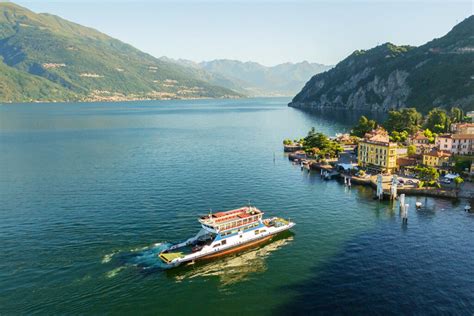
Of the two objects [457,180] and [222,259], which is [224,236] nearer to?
[222,259]

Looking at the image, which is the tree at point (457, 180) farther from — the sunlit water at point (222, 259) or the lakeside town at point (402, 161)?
the sunlit water at point (222, 259)

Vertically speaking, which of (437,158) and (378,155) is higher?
(378,155)

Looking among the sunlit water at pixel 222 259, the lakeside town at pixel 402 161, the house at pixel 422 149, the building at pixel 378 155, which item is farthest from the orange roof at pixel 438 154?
the sunlit water at pixel 222 259

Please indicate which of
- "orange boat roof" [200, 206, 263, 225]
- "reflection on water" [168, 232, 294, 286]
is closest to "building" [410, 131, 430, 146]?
"orange boat roof" [200, 206, 263, 225]

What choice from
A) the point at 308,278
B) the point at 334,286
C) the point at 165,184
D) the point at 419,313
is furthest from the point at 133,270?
the point at 165,184

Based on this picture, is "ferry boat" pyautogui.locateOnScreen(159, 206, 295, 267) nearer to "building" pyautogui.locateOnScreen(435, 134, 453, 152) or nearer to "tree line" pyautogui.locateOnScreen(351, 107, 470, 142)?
"building" pyautogui.locateOnScreen(435, 134, 453, 152)

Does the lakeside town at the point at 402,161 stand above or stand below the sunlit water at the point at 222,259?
above

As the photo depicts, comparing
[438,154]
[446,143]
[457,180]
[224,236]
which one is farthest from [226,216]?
[446,143]
